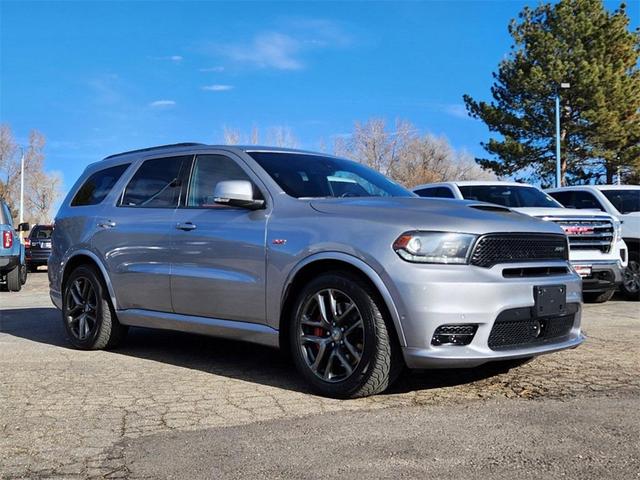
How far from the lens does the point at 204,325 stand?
534 centimetres

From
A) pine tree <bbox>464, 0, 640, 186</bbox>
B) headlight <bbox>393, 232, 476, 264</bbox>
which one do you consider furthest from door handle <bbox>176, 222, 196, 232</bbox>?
pine tree <bbox>464, 0, 640, 186</bbox>

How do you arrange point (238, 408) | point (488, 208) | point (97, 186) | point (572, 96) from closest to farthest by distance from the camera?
1. point (238, 408)
2. point (488, 208)
3. point (97, 186)
4. point (572, 96)

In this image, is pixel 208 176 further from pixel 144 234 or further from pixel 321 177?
pixel 321 177

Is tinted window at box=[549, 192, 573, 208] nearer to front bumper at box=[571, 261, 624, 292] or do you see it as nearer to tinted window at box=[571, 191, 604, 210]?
tinted window at box=[571, 191, 604, 210]

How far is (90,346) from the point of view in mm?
6449

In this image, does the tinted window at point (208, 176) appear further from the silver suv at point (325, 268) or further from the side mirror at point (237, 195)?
the side mirror at point (237, 195)

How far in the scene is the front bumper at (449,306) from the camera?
4094mm

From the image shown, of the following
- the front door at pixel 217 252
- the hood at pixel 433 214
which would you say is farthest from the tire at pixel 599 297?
the front door at pixel 217 252

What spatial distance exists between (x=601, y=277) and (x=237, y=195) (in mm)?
6423

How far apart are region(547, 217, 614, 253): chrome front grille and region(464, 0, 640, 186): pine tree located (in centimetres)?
2187

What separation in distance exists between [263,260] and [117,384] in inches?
58.0

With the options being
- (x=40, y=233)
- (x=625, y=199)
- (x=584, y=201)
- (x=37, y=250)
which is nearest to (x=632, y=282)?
(x=625, y=199)

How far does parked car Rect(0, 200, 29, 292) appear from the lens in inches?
524

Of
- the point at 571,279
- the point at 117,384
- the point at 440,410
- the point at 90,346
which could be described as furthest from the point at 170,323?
the point at 571,279
